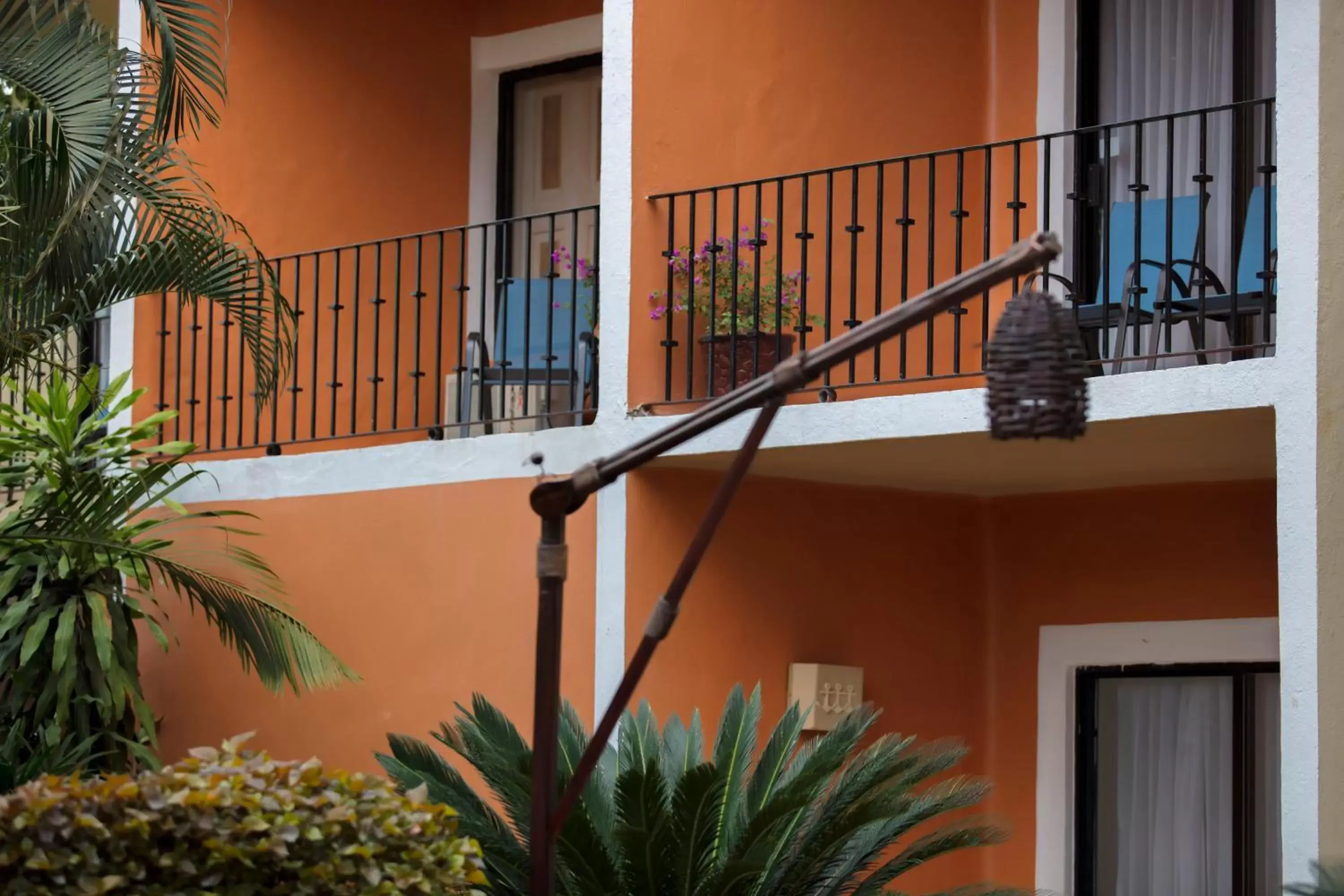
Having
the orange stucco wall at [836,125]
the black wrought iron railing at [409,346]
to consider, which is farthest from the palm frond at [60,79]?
the orange stucco wall at [836,125]

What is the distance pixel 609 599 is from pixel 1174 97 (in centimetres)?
352

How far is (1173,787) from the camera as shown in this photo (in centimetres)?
893

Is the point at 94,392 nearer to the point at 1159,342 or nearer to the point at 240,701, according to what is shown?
the point at 240,701

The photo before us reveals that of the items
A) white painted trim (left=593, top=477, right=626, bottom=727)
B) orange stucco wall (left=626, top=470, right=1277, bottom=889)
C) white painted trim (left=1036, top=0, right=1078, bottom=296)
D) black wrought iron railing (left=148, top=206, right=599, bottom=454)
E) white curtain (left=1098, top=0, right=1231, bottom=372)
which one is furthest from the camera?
white painted trim (left=1036, top=0, right=1078, bottom=296)

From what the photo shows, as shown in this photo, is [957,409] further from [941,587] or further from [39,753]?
[39,753]

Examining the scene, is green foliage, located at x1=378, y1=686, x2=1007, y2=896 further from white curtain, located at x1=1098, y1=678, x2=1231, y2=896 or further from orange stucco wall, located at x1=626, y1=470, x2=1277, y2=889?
white curtain, located at x1=1098, y1=678, x2=1231, y2=896

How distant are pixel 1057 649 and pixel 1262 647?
1.04 metres

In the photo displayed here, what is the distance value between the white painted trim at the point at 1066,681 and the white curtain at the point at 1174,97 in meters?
1.21

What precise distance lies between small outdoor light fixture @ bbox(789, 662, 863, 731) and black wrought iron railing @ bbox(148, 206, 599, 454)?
4.97 ft

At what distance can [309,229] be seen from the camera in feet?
34.2

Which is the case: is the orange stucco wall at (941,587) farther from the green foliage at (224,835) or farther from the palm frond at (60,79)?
the green foliage at (224,835)

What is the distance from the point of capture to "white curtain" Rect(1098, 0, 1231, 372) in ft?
29.1

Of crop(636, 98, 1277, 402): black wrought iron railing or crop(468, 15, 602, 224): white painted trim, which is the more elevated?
crop(468, 15, 602, 224): white painted trim

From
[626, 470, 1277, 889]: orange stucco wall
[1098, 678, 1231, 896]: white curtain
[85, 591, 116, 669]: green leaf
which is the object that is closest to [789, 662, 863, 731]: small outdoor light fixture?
[626, 470, 1277, 889]: orange stucco wall
